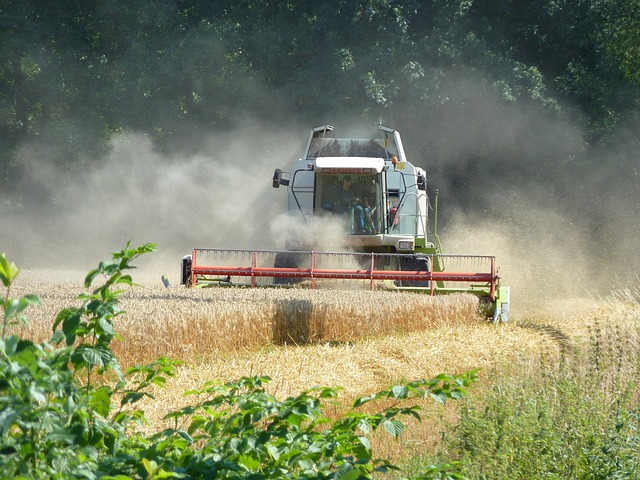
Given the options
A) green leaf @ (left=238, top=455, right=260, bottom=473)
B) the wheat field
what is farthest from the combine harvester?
green leaf @ (left=238, top=455, right=260, bottom=473)

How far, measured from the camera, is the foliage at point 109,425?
7.63 ft

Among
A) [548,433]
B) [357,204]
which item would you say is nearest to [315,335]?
[357,204]

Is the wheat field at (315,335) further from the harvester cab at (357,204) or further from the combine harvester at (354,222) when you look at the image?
the harvester cab at (357,204)

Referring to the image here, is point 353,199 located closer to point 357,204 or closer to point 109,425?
point 357,204

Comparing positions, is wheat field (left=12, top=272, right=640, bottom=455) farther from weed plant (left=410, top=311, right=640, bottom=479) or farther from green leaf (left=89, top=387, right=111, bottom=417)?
green leaf (left=89, top=387, right=111, bottom=417)

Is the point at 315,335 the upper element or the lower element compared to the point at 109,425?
lower

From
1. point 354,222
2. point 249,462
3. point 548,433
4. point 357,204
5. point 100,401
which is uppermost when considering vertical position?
point 357,204

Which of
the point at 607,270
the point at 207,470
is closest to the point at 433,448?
the point at 207,470

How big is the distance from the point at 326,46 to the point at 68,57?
8.38 meters

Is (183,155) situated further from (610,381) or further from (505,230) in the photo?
(610,381)

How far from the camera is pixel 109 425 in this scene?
2979 millimetres

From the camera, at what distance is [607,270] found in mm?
26766

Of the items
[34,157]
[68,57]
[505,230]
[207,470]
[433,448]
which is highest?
[68,57]

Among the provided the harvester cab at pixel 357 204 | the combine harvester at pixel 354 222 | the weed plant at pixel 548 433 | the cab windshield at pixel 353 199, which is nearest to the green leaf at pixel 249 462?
the weed plant at pixel 548 433
